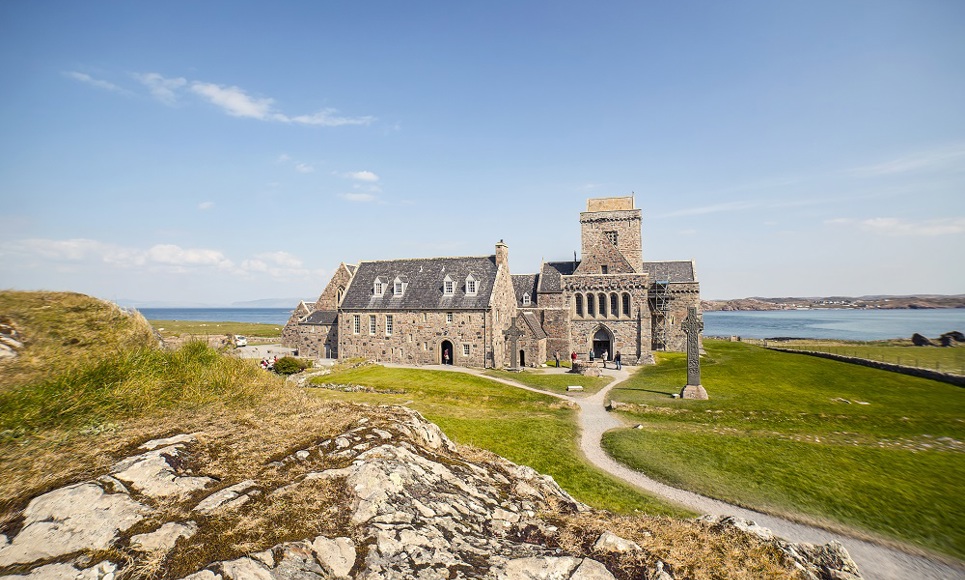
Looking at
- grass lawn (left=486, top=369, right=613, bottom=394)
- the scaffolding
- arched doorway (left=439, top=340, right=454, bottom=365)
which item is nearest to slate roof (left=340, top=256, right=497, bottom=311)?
arched doorway (left=439, top=340, right=454, bottom=365)

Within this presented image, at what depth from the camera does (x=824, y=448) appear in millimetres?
17078

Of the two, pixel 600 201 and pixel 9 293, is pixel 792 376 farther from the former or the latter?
pixel 9 293

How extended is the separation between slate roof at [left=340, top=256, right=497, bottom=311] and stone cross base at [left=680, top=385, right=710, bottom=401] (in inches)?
808

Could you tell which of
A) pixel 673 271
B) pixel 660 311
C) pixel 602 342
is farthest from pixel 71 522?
pixel 673 271

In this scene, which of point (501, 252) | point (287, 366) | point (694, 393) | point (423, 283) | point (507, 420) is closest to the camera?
point (507, 420)

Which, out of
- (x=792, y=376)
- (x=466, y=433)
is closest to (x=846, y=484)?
(x=466, y=433)

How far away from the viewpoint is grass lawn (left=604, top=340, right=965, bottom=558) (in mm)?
12516

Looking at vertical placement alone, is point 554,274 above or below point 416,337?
above

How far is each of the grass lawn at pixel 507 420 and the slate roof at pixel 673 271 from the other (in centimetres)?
3356

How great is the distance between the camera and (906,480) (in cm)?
1412

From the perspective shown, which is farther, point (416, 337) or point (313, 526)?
point (416, 337)

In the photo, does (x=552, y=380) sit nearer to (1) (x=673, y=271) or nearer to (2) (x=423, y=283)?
(2) (x=423, y=283)

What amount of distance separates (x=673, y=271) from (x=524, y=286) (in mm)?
21181

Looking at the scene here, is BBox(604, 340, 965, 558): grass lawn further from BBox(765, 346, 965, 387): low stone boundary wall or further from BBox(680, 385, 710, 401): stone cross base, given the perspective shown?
BBox(765, 346, 965, 387): low stone boundary wall
